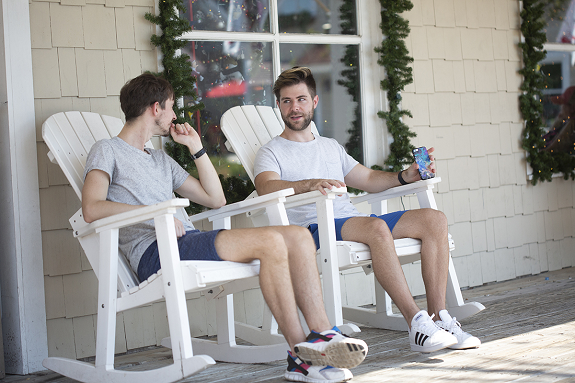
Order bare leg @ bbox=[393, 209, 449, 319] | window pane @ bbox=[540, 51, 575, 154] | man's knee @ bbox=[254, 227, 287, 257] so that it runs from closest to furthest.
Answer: man's knee @ bbox=[254, 227, 287, 257]
bare leg @ bbox=[393, 209, 449, 319]
window pane @ bbox=[540, 51, 575, 154]

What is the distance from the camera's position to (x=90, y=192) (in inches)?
89.2

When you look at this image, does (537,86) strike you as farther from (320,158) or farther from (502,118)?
(320,158)

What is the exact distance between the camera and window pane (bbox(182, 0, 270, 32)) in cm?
330

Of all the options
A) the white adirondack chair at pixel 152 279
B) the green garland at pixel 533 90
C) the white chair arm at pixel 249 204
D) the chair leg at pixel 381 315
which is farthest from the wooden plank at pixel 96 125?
the green garland at pixel 533 90

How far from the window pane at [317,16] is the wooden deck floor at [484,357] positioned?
1756mm

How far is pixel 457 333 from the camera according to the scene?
2.46 m

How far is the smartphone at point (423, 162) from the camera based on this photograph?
9.52 feet

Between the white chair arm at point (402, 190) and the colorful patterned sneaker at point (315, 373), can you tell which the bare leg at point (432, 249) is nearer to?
the white chair arm at point (402, 190)

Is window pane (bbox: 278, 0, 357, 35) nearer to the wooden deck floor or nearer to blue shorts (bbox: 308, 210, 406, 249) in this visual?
blue shorts (bbox: 308, 210, 406, 249)

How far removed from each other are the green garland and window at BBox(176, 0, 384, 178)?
4.10 ft

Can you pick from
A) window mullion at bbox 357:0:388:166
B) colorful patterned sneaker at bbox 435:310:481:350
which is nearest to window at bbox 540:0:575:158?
window mullion at bbox 357:0:388:166

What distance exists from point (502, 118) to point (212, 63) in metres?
2.16

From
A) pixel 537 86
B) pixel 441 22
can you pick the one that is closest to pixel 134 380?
pixel 441 22

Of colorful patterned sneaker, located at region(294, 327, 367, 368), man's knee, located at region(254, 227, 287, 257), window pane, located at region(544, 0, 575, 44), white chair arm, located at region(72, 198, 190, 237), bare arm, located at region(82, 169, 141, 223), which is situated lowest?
colorful patterned sneaker, located at region(294, 327, 367, 368)
